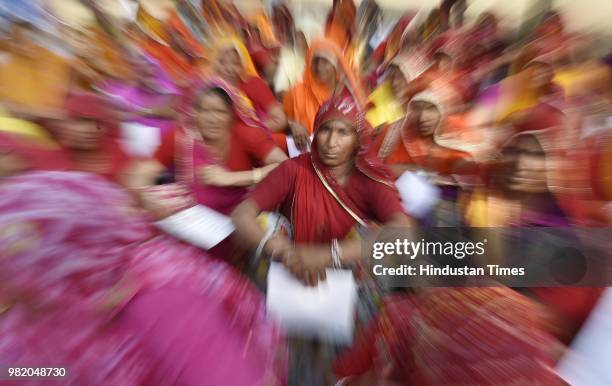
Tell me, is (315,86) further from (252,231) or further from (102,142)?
(102,142)

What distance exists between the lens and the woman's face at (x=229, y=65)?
2.90ft

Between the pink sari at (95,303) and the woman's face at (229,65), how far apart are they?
339 millimetres

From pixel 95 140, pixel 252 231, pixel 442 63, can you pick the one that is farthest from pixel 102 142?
pixel 442 63

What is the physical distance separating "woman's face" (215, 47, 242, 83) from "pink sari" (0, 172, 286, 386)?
1.11 feet

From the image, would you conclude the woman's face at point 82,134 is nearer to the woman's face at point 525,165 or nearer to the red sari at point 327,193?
the red sari at point 327,193

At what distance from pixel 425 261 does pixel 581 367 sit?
0.38 m

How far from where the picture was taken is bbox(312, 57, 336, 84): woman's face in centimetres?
90

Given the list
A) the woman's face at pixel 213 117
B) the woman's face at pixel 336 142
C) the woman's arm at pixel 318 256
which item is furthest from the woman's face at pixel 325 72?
the woman's arm at pixel 318 256

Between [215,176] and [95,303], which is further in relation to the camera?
[215,176]

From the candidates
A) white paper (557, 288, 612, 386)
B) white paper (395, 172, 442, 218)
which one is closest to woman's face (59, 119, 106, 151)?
white paper (395, 172, 442, 218)

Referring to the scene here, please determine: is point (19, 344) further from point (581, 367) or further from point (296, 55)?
point (581, 367)

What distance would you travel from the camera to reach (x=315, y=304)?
860 mm

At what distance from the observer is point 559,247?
88 cm

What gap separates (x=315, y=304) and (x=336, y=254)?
113 mm
